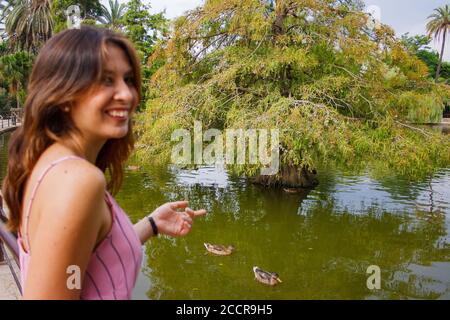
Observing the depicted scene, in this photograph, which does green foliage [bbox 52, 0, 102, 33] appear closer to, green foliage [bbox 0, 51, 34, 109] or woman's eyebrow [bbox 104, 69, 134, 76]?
green foliage [bbox 0, 51, 34, 109]

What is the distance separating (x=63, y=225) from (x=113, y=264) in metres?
0.21

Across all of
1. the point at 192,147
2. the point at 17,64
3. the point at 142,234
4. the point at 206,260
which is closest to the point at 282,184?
the point at 192,147

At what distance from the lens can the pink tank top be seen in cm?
95

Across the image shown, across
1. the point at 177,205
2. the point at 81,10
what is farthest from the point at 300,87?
the point at 81,10

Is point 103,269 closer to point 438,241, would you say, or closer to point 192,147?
point 438,241

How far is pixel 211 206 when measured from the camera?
920 centimetres

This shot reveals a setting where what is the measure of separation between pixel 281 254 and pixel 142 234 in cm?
549

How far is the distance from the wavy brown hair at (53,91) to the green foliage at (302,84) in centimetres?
802

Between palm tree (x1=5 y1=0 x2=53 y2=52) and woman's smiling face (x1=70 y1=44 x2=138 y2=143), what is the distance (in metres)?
29.5

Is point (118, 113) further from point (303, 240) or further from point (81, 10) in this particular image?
point (81, 10)

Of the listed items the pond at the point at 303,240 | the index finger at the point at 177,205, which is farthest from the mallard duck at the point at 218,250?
the index finger at the point at 177,205

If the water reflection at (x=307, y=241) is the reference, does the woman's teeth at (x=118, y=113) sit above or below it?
above

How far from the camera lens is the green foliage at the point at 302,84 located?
9336mm

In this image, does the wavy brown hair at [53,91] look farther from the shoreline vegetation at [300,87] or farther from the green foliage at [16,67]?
the green foliage at [16,67]
